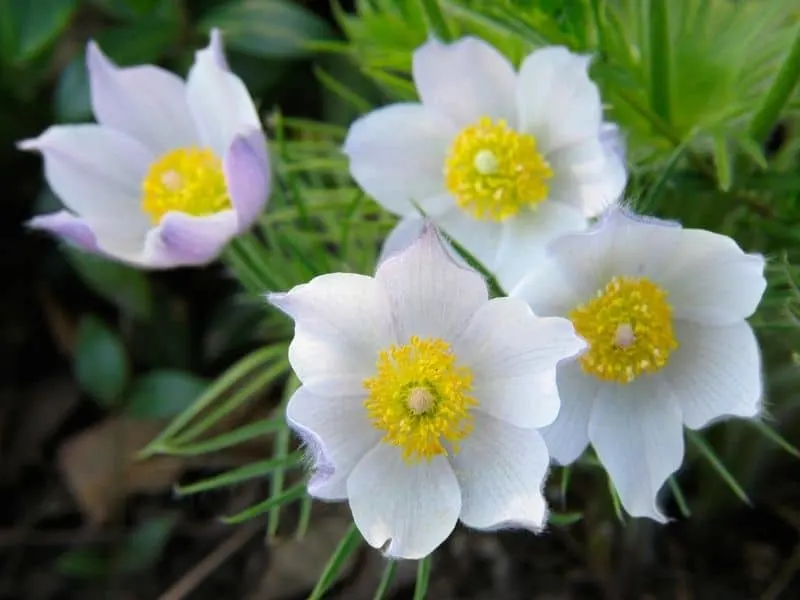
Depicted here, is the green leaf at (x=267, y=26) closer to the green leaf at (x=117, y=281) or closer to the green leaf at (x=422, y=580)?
the green leaf at (x=117, y=281)

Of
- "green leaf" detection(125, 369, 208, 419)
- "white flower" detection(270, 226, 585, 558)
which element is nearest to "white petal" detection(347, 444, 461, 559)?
"white flower" detection(270, 226, 585, 558)

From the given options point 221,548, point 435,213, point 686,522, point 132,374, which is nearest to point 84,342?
point 132,374

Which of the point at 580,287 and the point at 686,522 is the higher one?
the point at 580,287

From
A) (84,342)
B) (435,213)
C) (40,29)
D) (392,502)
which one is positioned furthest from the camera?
(84,342)

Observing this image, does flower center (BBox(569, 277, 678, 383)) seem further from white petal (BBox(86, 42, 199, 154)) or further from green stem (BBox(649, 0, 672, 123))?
white petal (BBox(86, 42, 199, 154))

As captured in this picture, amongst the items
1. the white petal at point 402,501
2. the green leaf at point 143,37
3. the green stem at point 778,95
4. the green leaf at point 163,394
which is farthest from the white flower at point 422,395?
the green leaf at point 143,37

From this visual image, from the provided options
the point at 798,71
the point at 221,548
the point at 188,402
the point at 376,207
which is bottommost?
the point at 221,548

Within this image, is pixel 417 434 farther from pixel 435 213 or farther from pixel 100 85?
pixel 100 85
